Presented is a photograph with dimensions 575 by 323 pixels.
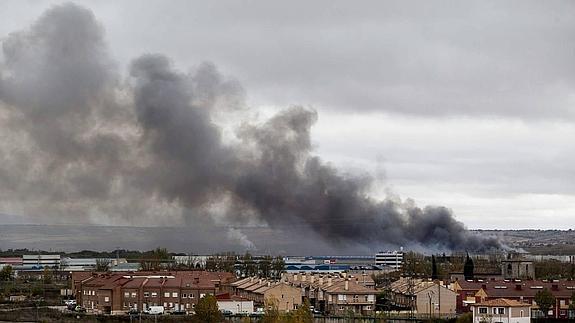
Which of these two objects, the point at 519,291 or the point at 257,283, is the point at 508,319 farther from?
the point at 257,283

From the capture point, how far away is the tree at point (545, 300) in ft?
127

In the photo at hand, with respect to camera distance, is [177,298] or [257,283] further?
[257,283]

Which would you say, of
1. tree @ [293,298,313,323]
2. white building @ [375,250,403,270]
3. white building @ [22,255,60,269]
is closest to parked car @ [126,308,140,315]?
tree @ [293,298,313,323]

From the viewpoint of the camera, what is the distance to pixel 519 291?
4141cm

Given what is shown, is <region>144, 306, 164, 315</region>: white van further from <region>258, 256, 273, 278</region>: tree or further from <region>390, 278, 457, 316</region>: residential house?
<region>258, 256, 273, 278</region>: tree

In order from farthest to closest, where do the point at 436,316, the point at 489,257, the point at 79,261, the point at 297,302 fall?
the point at 79,261
the point at 489,257
the point at 297,302
the point at 436,316

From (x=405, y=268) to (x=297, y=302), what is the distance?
33992 mm

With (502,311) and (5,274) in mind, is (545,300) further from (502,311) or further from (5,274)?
(5,274)

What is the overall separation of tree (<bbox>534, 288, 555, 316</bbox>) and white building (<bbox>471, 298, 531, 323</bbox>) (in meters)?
3.43

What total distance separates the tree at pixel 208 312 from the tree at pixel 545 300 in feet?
45.6

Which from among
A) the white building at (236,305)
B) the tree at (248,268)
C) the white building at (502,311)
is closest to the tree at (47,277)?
the tree at (248,268)

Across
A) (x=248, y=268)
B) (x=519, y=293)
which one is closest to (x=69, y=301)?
(x=519, y=293)

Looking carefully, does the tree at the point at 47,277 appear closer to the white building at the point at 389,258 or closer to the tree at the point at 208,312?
the tree at the point at 208,312

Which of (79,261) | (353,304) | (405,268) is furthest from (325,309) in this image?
(79,261)
